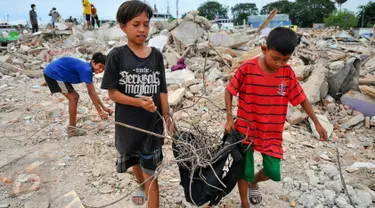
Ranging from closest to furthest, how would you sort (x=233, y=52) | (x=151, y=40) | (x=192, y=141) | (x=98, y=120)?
1. (x=192, y=141)
2. (x=98, y=120)
3. (x=233, y=52)
4. (x=151, y=40)

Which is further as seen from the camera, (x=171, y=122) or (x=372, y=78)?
(x=372, y=78)

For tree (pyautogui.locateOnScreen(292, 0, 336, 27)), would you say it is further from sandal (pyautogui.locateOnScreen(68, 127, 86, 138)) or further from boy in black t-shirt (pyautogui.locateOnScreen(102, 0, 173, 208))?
boy in black t-shirt (pyautogui.locateOnScreen(102, 0, 173, 208))

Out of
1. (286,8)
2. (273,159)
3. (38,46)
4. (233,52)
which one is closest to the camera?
(273,159)

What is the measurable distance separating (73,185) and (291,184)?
83.7 inches

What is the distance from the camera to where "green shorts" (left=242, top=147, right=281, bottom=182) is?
6.05ft

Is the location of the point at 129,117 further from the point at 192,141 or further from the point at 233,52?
the point at 233,52

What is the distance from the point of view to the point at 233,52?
7582mm

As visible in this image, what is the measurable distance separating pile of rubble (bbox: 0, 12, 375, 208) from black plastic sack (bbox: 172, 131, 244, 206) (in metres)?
0.19

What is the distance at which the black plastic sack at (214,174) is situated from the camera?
1.63 metres

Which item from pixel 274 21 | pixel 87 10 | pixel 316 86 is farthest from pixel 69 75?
pixel 274 21

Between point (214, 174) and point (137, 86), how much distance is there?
2.49ft

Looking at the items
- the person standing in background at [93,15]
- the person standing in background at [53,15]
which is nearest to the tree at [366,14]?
the person standing in background at [93,15]

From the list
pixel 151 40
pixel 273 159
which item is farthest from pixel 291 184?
pixel 151 40

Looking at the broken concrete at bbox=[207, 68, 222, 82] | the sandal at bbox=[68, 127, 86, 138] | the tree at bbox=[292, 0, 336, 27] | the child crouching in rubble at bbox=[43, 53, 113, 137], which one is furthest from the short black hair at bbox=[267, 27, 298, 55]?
the tree at bbox=[292, 0, 336, 27]
